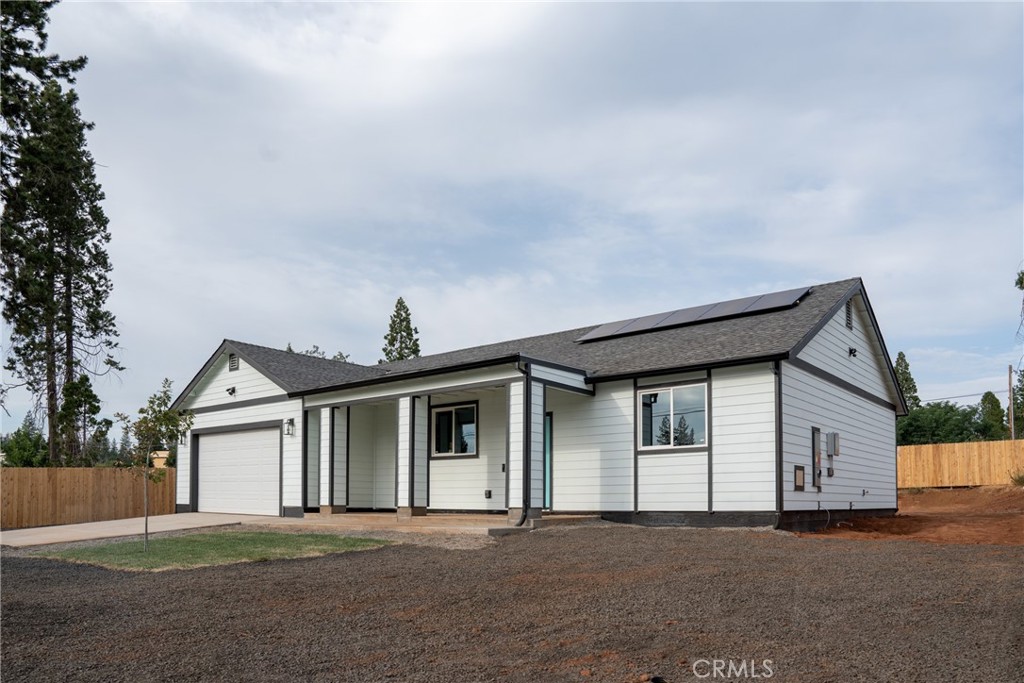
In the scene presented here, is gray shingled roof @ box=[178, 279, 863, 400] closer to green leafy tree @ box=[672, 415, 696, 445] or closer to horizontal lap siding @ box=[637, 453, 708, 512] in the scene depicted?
green leafy tree @ box=[672, 415, 696, 445]

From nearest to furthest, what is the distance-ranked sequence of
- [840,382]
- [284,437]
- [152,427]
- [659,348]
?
[152,427]
[659,348]
[840,382]
[284,437]

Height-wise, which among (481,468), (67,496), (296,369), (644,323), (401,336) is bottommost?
(67,496)

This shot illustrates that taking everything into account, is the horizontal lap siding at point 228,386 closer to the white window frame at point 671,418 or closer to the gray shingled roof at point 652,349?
the gray shingled roof at point 652,349

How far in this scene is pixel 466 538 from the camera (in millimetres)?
12375

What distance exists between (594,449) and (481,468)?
3.09 metres

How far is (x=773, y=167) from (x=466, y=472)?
29.5 feet

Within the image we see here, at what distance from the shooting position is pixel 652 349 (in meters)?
16.0

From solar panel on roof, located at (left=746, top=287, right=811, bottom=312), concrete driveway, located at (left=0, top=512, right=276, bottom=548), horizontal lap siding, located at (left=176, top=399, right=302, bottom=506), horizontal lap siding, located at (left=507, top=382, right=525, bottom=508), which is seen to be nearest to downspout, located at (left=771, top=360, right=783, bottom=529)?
solar panel on roof, located at (left=746, top=287, right=811, bottom=312)

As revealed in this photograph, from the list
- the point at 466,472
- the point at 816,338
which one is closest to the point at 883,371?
the point at 816,338

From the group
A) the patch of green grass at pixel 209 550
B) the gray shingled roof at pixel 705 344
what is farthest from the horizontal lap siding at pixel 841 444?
the patch of green grass at pixel 209 550

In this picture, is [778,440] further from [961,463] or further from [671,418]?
[961,463]

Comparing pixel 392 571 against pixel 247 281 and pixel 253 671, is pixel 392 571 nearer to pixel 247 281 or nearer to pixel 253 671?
pixel 253 671

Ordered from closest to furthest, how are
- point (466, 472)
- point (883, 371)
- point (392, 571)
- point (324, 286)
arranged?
1. point (392, 571)
2. point (466, 472)
3. point (883, 371)
4. point (324, 286)

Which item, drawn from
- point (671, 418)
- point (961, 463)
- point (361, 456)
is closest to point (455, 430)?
point (361, 456)
